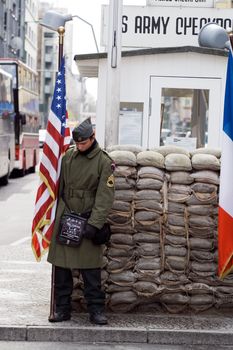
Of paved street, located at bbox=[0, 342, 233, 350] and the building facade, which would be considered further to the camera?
the building facade

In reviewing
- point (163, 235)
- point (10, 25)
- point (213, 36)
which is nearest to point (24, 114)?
point (213, 36)

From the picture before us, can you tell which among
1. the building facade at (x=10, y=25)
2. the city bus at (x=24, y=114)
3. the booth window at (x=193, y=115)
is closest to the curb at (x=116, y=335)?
the booth window at (x=193, y=115)

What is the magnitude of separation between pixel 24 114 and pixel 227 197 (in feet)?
76.0

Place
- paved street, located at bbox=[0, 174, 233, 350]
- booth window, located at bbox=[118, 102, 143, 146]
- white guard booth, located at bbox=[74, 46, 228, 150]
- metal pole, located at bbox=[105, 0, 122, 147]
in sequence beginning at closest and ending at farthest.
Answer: paved street, located at bbox=[0, 174, 233, 350] < metal pole, located at bbox=[105, 0, 122, 147] < white guard booth, located at bbox=[74, 46, 228, 150] < booth window, located at bbox=[118, 102, 143, 146]

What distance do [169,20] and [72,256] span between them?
5599 mm

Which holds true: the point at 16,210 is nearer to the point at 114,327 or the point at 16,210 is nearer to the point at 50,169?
the point at 50,169

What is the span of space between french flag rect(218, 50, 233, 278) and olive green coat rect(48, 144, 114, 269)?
3.39ft

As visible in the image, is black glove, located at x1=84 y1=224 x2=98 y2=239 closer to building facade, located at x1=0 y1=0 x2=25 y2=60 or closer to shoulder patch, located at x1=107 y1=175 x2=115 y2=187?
shoulder patch, located at x1=107 y1=175 x2=115 y2=187

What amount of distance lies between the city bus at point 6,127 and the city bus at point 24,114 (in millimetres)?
856

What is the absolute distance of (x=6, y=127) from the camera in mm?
25781

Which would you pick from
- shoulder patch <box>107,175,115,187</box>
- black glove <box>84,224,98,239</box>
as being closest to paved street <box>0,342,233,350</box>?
black glove <box>84,224,98,239</box>

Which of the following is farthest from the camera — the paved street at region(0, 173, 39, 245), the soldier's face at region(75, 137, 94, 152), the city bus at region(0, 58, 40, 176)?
the city bus at region(0, 58, 40, 176)

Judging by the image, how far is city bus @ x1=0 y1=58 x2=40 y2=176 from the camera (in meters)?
28.6

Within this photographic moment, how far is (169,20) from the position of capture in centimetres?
1212
